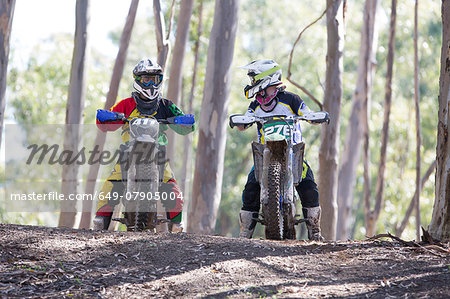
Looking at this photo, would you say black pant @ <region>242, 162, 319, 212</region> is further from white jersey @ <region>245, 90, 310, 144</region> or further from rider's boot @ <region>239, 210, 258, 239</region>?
white jersey @ <region>245, 90, 310, 144</region>

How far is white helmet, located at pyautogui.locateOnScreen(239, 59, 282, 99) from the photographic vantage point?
7844mm

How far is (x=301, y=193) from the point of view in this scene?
7.88m

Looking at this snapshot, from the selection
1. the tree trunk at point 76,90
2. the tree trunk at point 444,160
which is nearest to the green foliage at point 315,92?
the tree trunk at point 76,90

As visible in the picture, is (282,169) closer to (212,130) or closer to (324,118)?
(324,118)

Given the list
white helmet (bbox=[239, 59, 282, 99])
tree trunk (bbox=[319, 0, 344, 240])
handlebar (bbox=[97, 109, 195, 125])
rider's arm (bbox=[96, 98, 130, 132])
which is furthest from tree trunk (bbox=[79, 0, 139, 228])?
white helmet (bbox=[239, 59, 282, 99])

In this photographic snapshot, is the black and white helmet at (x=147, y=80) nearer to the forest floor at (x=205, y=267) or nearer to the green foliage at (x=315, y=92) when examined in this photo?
the forest floor at (x=205, y=267)

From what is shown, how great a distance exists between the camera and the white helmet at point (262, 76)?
7.84 metres

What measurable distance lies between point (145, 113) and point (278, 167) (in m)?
1.81

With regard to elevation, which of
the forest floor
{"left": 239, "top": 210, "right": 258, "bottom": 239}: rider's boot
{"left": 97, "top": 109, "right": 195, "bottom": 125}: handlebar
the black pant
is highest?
{"left": 97, "top": 109, "right": 195, "bottom": 125}: handlebar

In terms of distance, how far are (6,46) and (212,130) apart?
3893 millimetres

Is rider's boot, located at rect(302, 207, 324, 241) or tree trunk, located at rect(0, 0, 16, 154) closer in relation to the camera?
rider's boot, located at rect(302, 207, 324, 241)

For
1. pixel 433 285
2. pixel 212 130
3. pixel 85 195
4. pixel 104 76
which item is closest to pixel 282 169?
pixel 433 285

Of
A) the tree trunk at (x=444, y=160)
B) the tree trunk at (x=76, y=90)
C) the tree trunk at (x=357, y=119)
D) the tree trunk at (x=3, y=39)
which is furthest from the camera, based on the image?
the tree trunk at (x=357, y=119)

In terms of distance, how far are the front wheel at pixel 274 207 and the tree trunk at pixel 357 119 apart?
32.7 ft
